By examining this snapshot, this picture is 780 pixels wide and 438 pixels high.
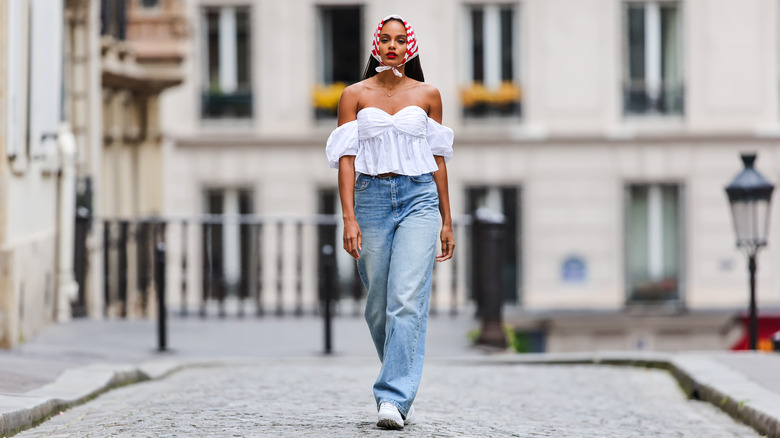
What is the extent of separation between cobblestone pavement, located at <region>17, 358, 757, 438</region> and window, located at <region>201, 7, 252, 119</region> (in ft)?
50.0

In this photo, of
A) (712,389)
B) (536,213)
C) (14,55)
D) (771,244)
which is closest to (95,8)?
(14,55)

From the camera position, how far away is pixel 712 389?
8359mm

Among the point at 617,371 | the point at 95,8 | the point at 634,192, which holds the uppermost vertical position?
the point at 95,8

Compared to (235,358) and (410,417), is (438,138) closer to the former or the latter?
(410,417)

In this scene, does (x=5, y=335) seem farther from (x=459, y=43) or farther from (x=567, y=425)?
(x=459, y=43)

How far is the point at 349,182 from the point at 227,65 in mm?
19388

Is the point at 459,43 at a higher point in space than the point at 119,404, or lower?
higher

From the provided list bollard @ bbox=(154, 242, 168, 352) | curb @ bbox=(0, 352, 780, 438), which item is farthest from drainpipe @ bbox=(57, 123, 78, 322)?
curb @ bbox=(0, 352, 780, 438)

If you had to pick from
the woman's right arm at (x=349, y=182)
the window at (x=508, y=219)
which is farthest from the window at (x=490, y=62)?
the woman's right arm at (x=349, y=182)

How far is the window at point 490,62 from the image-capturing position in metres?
25.0

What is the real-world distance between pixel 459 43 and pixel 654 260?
5.14 metres

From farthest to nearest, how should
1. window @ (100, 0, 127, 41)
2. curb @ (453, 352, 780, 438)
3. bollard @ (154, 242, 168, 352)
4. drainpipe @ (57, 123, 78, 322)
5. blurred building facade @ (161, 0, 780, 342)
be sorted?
blurred building facade @ (161, 0, 780, 342) < window @ (100, 0, 127, 41) < drainpipe @ (57, 123, 78, 322) < bollard @ (154, 242, 168, 352) < curb @ (453, 352, 780, 438)

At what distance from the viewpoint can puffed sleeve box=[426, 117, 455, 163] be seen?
6361 millimetres

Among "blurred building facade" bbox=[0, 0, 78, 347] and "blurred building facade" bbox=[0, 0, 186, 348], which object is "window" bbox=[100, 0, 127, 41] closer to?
"blurred building facade" bbox=[0, 0, 186, 348]
